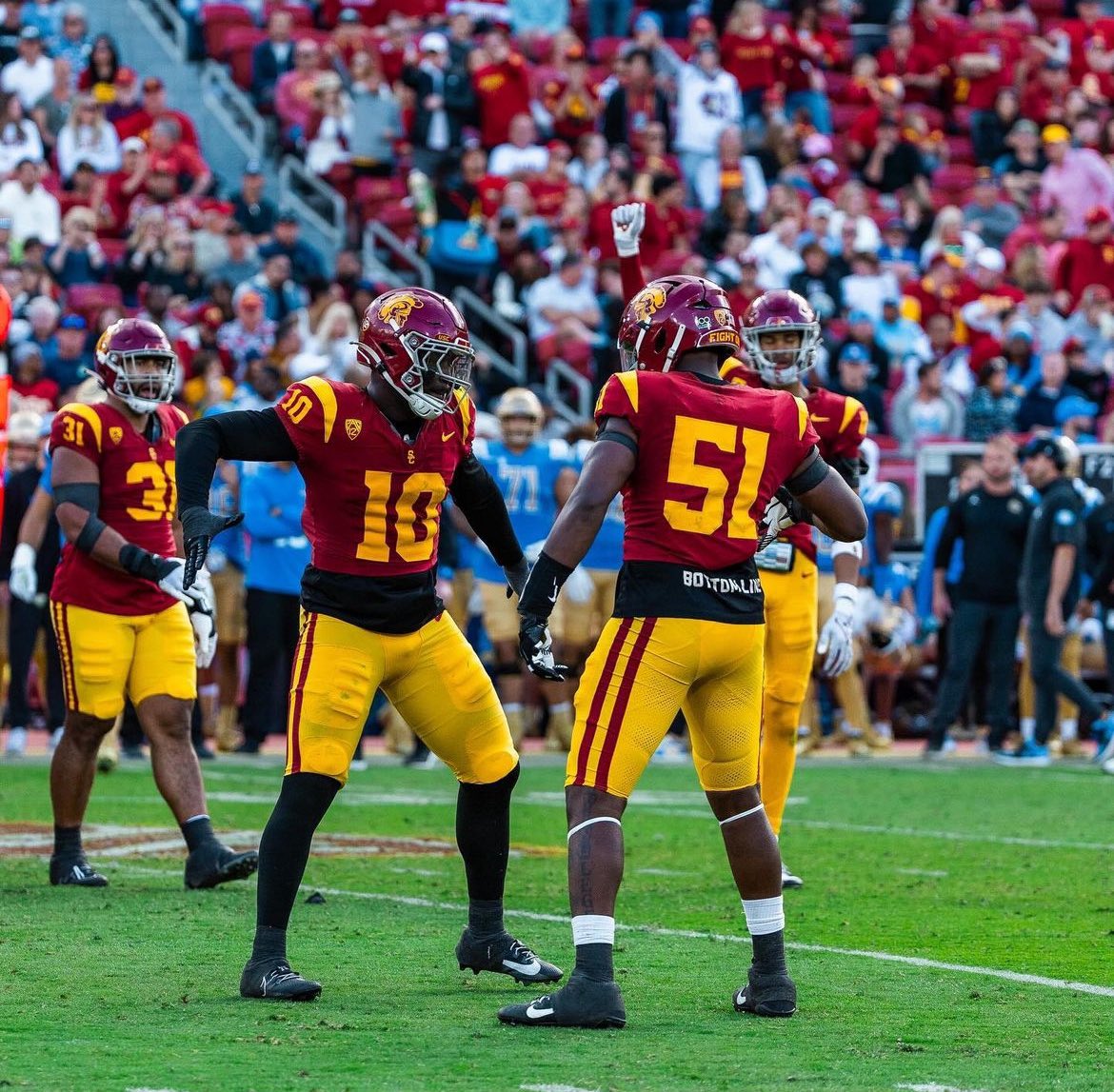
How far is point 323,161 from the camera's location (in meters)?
18.8

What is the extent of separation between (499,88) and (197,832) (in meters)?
12.8

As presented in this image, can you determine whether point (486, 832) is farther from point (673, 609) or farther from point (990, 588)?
point (990, 588)

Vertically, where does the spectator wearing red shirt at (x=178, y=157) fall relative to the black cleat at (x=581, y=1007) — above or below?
above

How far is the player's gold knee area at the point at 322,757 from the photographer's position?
581 centimetres

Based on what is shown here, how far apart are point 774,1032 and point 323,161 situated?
14563 mm

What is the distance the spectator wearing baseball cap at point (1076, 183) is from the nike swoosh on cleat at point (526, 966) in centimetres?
1623

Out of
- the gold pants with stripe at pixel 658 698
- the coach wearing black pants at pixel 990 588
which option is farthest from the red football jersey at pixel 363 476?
the coach wearing black pants at pixel 990 588

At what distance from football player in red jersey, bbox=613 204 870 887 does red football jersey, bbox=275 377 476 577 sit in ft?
6.74

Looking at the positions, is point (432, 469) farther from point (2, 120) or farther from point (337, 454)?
point (2, 120)

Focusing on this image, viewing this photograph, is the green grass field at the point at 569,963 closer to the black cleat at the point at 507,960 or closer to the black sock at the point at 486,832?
the black cleat at the point at 507,960

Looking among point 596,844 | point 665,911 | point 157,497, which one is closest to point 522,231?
point 157,497

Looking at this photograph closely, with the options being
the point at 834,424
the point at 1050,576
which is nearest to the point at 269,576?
the point at 1050,576

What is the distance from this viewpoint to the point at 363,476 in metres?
5.92

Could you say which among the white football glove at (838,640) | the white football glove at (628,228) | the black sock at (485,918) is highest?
the white football glove at (628,228)
